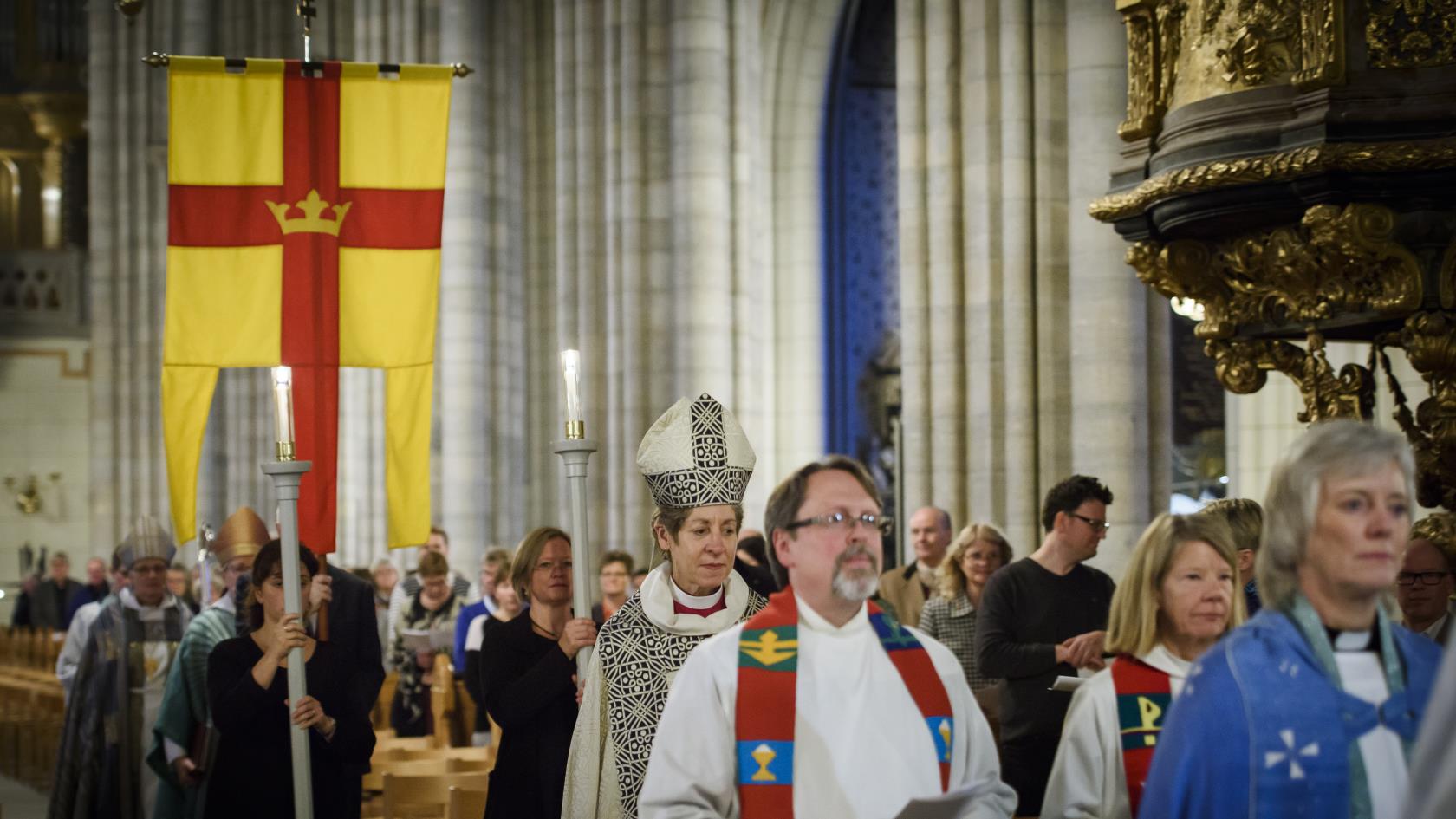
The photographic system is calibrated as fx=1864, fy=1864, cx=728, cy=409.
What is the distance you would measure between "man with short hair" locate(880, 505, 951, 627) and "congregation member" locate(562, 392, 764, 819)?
4.24 meters

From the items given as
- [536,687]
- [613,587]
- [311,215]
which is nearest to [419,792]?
[536,687]

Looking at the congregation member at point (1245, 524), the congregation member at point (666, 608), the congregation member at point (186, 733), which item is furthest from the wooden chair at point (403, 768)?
the congregation member at point (1245, 524)

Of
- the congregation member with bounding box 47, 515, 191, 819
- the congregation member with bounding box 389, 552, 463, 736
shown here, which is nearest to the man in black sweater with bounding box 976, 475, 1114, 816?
the congregation member with bounding box 47, 515, 191, 819

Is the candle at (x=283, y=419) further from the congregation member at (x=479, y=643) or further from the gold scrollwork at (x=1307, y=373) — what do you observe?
the gold scrollwork at (x=1307, y=373)

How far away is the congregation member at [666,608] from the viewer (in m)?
4.38

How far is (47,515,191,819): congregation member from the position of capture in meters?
8.57

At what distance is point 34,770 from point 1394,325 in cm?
1062

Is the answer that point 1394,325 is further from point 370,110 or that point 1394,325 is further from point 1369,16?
point 370,110

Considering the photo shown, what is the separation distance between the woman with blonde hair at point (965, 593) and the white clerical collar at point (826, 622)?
4.03 m

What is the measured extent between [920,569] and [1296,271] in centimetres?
315

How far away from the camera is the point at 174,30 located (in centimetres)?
2200

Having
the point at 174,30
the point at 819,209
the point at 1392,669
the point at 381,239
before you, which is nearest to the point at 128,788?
the point at 381,239

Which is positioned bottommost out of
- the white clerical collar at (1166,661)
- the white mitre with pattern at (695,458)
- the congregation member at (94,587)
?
the congregation member at (94,587)

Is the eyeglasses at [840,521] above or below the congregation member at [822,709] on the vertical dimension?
above
